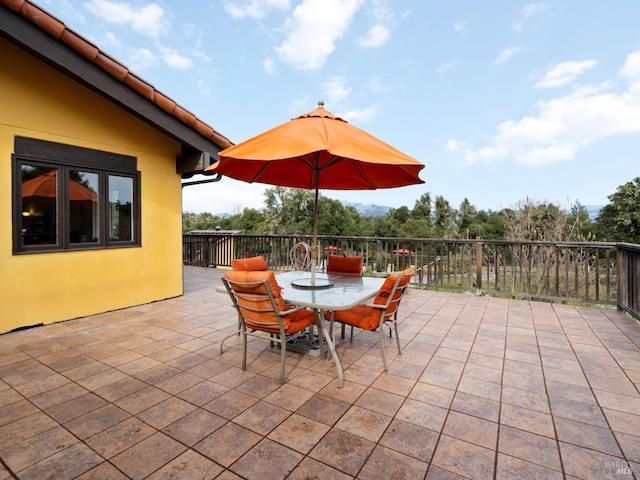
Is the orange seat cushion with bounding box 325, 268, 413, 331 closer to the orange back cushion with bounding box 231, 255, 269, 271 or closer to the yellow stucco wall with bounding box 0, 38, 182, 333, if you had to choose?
the orange back cushion with bounding box 231, 255, 269, 271

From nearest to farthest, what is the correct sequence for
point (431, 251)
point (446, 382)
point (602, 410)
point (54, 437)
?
point (54, 437) < point (602, 410) < point (446, 382) < point (431, 251)

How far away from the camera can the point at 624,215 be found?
51.6 feet

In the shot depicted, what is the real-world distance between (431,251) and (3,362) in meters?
6.08

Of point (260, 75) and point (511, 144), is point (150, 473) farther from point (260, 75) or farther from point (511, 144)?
point (511, 144)

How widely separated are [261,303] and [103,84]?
343cm

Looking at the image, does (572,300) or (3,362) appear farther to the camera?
(572,300)

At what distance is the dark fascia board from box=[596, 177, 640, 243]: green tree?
63.9ft

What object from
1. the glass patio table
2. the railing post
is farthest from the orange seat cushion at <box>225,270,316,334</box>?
the railing post

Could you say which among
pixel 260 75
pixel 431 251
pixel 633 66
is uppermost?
pixel 260 75

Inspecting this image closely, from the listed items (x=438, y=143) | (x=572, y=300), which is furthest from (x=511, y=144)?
(x=572, y=300)

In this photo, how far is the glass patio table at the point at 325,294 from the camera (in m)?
2.46

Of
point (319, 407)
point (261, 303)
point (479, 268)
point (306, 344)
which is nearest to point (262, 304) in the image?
point (261, 303)

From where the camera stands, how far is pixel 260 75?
35.4 feet

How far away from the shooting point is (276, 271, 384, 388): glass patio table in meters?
2.46
